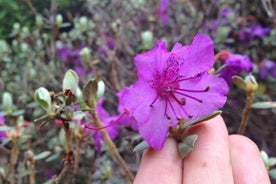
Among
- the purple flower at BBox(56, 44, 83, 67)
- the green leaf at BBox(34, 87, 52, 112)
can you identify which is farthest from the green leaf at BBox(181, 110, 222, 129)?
the purple flower at BBox(56, 44, 83, 67)

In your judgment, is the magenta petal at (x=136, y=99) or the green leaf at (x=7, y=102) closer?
the magenta petal at (x=136, y=99)

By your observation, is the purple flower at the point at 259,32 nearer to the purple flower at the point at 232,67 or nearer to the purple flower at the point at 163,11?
the purple flower at the point at 163,11

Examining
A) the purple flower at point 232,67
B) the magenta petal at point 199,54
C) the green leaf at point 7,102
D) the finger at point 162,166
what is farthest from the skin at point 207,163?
the green leaf at point 7,102

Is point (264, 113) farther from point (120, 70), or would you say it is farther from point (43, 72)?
point (43, 72)

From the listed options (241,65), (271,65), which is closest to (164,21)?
(271,65)

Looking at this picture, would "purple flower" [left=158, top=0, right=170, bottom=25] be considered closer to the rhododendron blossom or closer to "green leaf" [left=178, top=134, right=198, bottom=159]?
the rhododendron blossom

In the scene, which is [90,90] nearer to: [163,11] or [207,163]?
[207,163]
